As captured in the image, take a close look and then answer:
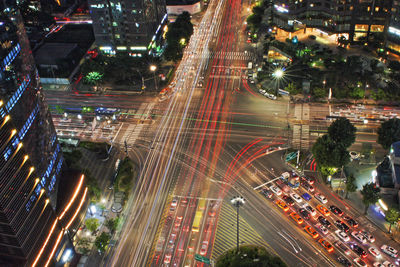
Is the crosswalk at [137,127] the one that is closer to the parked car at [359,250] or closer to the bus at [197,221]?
the bus at [197,221]

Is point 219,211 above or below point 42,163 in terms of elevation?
below

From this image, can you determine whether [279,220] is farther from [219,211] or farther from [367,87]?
[367,87]

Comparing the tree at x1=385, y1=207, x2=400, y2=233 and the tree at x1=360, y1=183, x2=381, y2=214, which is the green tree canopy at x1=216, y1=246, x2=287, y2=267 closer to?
the tree at x1=360, y1=183, x2=381, y2=214

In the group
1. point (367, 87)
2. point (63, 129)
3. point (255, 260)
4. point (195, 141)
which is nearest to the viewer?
point (255, 260)

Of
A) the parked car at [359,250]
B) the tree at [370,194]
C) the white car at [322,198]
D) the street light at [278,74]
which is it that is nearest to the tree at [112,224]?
the white car at [322,198]

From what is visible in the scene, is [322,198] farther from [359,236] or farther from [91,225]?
[91,225]

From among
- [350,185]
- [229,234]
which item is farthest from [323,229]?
[229,234]

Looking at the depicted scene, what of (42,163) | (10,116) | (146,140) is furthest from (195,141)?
(10,116)
